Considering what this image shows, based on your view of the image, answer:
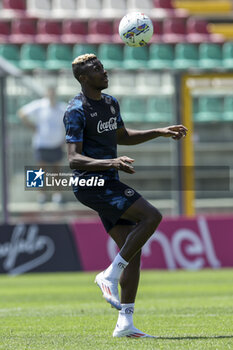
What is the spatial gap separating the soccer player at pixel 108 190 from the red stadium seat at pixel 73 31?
19.2 metres

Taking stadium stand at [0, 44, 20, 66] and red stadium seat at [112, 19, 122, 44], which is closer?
stadium stand at [0, 44, 20, 66]

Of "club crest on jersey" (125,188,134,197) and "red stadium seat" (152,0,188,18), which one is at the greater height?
"red stadium seat" (152,0,188,18)

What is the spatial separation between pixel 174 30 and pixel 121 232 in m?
20.3

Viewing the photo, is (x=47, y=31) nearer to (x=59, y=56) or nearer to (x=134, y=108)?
(x=59, y=56)

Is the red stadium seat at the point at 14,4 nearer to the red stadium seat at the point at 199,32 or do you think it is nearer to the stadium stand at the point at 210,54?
the red stadium seat at the point at 199,32

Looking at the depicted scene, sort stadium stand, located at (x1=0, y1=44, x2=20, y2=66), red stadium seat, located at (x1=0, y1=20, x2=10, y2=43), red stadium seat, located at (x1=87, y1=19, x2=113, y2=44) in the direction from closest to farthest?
stadium stand, located at (x1=0, y1=44, x2=20, y2=66) → red stadium seat, located at (x1=0, y1=20, x2=10, y2=43) → red stadium seat, located at (x1=87, y1=19, x2=113, y2=44)

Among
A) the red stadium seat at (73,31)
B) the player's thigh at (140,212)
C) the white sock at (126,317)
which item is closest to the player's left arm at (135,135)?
the player's thigh at (140,212)

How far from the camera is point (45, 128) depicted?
14.6 m

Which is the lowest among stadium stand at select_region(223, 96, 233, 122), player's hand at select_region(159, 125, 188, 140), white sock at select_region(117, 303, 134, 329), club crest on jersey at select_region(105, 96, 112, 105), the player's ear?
white sock at select_region(117, 303, 134, 329)

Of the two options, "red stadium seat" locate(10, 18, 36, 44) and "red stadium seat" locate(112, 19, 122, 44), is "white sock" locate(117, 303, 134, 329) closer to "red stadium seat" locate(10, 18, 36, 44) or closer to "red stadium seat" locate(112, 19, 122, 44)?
"red stadium seat" locate(10, 18, 36, 44)

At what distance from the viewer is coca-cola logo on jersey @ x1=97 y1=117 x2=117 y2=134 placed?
21.5 ft

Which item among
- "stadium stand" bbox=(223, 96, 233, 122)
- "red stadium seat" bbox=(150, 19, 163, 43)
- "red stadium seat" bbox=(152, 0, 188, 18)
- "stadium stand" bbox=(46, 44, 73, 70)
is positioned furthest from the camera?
"red stadium seat" bbox=(152, 0, 188, 18)

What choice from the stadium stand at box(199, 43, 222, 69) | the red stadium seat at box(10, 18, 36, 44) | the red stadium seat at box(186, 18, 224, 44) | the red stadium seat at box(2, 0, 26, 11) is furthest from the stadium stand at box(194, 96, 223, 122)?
the red stadium seat at box(2, 0, 26, 11)

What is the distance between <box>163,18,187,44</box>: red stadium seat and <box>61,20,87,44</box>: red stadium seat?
2.58 metres
